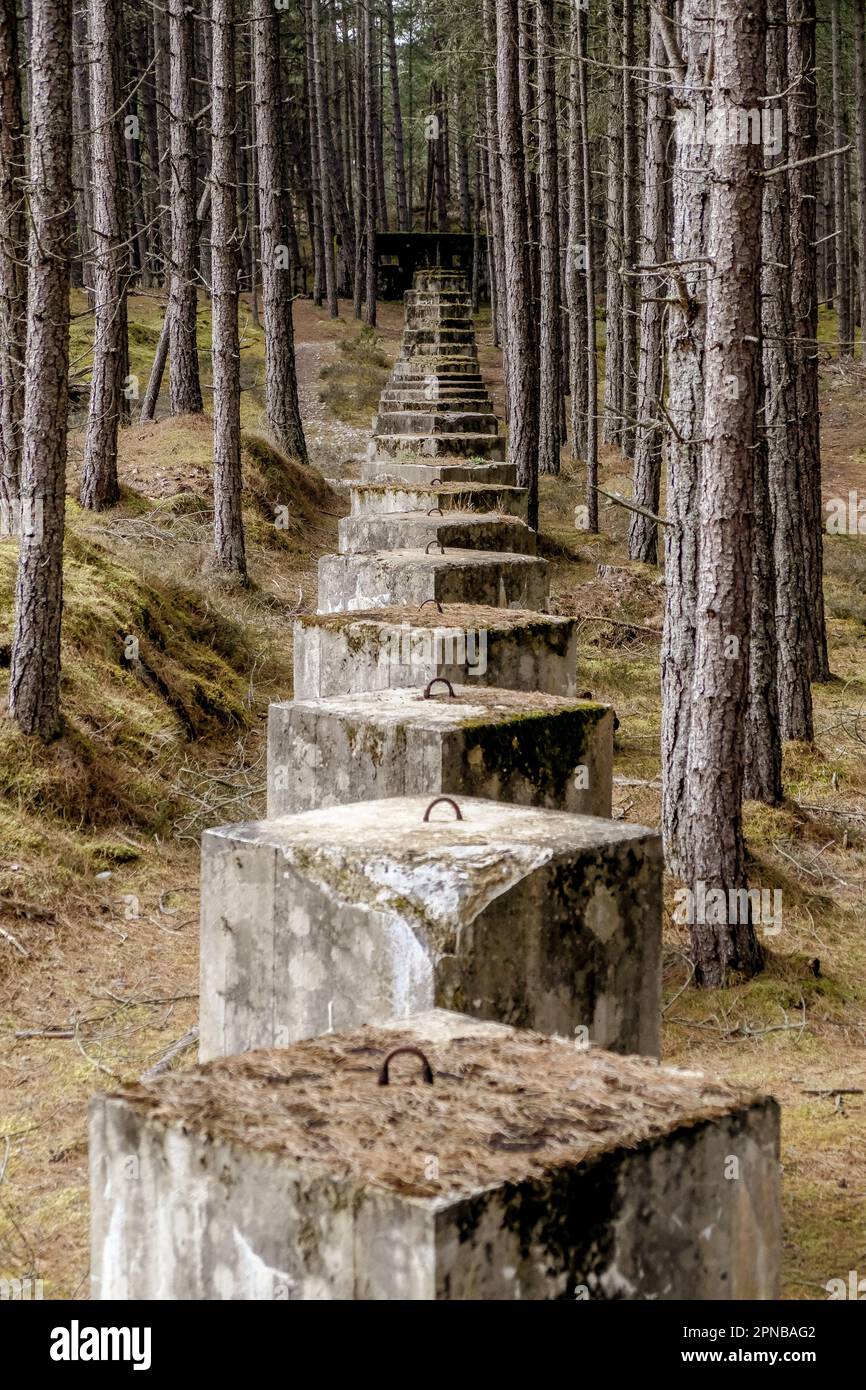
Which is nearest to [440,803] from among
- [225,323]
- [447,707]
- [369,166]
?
[447,707]

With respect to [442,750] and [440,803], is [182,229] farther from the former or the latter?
[440,803]

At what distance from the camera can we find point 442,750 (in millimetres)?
6137

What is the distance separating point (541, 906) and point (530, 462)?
1554 cm

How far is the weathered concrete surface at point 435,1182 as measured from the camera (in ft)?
9.25

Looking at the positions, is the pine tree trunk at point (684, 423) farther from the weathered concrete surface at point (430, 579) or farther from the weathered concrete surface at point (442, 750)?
the weathered concrete surface at point (442, 750)

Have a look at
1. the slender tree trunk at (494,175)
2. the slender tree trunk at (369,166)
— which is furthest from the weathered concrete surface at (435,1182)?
the slender tree trunk at (369,166)

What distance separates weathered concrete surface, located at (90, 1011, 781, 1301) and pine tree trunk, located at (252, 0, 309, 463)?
17.6m

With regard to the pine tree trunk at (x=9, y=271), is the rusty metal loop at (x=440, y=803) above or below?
below

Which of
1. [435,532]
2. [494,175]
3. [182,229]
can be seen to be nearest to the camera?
[435,532]

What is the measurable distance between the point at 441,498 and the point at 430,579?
4.50 m

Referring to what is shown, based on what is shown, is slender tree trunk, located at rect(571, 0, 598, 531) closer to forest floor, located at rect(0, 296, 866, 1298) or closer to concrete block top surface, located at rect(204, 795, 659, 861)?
forest floor, located at rect(0, 296, 866, 1298)

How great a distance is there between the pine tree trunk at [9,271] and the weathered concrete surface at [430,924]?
842 cm
